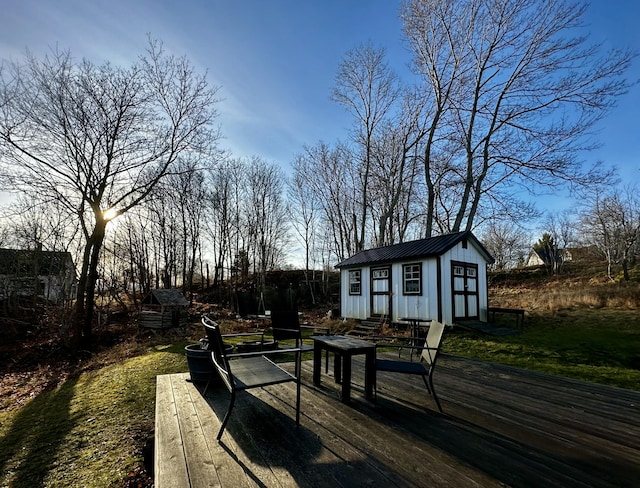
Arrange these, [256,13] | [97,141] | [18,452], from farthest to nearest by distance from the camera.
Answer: [97,141] < [256,13] < [18,452]

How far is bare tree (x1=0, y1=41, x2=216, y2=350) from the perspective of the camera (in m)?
8.60

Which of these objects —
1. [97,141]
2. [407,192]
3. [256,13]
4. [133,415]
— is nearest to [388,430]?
[133,415]

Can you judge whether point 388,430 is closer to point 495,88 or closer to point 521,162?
point 521,162

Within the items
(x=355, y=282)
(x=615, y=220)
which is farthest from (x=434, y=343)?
(x=615, y=220)

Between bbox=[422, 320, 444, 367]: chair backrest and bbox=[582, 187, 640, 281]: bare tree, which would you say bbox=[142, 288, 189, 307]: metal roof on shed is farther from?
bbox=[582, 187, 640, 281]: bare tree

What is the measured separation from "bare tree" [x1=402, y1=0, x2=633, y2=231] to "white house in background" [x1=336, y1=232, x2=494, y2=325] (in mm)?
Result: 3036

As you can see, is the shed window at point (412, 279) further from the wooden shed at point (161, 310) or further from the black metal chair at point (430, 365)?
the wooden shed at point (161, 310)

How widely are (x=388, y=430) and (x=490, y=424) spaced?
2.95 ft

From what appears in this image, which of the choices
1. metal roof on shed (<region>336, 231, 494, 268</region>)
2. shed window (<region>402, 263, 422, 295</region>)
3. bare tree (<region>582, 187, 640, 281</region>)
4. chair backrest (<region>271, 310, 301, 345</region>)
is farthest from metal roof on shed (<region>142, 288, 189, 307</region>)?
bare tree (<region>582, 187, 640, 281</region>)

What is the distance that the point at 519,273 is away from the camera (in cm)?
2297

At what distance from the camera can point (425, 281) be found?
988cm

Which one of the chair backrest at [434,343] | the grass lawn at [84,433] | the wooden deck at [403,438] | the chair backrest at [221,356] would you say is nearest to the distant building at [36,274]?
the grass lawn at [84,433]

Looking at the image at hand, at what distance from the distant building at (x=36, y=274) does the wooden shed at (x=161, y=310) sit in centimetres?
231

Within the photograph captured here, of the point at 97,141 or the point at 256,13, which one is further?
the point at 97,141
